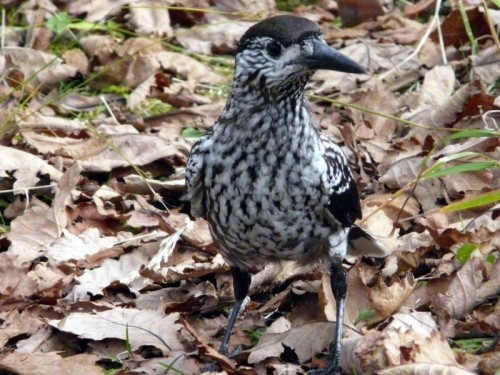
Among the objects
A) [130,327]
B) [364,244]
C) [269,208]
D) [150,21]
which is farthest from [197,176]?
[150,21]

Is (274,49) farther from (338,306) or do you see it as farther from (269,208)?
(338,306)

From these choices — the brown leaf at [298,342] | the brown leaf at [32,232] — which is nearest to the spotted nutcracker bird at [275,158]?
the brown leaf at [298,342]

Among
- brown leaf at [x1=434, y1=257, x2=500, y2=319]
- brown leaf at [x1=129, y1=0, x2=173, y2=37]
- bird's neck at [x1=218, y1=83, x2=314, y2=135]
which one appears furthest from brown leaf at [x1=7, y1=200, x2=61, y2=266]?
brown leaf at [x1=129, y1=0, x2=173, y2=37]

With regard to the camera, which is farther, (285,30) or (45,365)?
(45,365)

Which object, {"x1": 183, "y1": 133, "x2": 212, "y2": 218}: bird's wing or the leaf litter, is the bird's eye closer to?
{"x1": 183, "y1": 133, "x2": 212, "y2": 218}: bird's wing

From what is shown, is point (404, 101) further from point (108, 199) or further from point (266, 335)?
point (266, 335)

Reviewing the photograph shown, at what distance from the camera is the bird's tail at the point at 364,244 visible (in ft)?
17.0

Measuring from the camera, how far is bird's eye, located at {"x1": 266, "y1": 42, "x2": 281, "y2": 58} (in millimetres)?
4352

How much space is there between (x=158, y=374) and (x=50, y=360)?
46 centimetres

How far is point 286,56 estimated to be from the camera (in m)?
4.34

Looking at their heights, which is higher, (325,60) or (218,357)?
(325,60)

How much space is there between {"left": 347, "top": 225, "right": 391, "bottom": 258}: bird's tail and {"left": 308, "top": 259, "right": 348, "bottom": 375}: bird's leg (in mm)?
340

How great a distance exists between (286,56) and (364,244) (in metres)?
1.26

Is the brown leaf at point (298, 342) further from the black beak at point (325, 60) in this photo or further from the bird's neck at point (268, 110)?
the black beak at point (325, 60)
